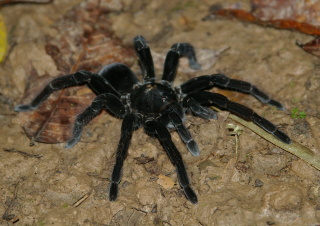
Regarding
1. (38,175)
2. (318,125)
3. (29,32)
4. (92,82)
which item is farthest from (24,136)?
(318,125)

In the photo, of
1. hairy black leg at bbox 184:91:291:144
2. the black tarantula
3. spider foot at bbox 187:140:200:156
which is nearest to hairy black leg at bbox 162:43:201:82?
the black tarantula

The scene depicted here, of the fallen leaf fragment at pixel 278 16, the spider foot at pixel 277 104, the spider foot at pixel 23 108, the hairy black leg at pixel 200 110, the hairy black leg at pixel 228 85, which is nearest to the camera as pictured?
the hairy black leg at pixel 200 110

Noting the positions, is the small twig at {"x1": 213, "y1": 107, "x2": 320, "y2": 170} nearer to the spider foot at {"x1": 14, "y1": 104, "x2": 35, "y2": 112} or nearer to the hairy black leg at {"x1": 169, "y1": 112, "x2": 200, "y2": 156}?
the hairy black leg at {"x1": 169, "y1": 112, "x2": 200, "y2": 156}

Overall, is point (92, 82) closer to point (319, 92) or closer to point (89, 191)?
point (89, 191)

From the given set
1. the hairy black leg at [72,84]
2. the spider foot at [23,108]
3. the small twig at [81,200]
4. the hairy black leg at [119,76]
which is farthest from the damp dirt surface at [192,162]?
the hairy black leg at [119,76]

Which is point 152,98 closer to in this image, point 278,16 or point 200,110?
point 200,110

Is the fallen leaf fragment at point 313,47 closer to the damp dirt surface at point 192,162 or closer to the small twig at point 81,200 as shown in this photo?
the damp dirt surface at point 192,162
